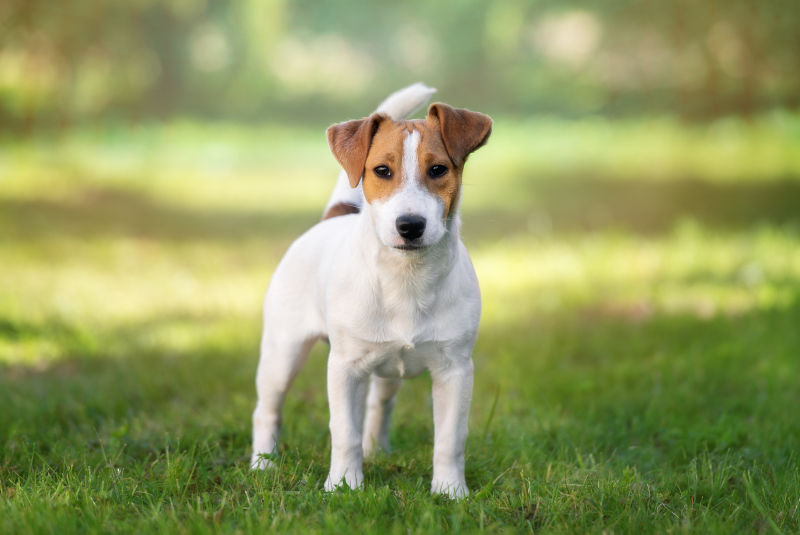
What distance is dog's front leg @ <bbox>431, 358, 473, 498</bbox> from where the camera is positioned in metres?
3.19

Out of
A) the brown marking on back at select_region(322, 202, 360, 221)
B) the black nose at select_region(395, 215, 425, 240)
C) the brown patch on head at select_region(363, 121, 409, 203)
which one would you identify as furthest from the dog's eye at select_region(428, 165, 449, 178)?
the brown marking on back at select_region(322, 202, 360, 221)

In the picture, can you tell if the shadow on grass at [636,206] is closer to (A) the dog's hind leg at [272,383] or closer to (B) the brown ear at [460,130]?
(A) the dog's hind leg at [272,383]

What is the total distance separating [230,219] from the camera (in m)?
11.0

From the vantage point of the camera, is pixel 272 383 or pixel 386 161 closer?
pixel 386 161

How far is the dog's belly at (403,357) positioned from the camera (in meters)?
3.12

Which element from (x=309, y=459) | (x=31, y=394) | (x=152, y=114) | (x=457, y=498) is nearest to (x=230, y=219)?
(x=152, y=114)

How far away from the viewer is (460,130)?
3.09 m

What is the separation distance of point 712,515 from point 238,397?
9.18ft

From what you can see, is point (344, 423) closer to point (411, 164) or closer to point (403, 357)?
point (403, 357)

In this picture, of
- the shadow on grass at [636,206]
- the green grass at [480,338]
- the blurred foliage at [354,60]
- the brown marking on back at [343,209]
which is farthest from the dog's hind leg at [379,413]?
the blurred foliage at [354,60]

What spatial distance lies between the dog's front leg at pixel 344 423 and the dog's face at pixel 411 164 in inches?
23.8

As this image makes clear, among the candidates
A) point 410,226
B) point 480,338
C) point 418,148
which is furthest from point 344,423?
point 480,338

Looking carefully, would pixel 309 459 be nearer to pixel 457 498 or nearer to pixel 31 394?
pixel 457 498

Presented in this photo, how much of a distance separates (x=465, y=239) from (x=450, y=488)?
229 inches
